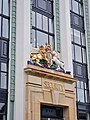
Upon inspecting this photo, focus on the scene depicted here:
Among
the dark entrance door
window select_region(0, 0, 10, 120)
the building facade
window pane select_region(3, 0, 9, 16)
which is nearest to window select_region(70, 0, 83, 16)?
the building facade

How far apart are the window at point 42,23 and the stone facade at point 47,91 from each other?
84.4 inches

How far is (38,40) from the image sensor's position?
1877cm

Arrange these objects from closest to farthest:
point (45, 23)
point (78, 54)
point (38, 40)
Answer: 1. point (38, 40)
2. point (45, 23)
3. point (78, 54)

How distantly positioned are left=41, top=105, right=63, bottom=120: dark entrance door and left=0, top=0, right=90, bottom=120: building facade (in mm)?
1712

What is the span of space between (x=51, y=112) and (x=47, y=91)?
1416mm

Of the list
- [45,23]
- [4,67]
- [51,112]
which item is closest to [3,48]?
[4,67]

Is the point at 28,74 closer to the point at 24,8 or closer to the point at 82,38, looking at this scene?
the point at 24,8

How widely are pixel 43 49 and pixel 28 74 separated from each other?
7.42 ft

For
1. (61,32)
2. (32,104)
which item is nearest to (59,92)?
(32,104)

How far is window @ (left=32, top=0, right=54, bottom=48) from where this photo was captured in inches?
737

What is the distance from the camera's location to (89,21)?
22.7m

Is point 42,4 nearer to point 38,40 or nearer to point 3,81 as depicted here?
point 38,40

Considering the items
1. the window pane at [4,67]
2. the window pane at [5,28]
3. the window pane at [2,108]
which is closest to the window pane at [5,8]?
the window pane at [5,28]

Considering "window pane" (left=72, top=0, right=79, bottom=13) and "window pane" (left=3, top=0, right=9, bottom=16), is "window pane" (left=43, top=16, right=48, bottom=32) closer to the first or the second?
"window pane" (left=3, top=0, right=9, bottom=16)
